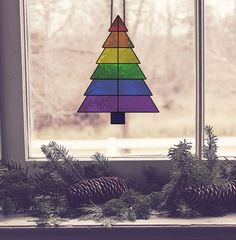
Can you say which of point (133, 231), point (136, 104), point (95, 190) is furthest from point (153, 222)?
point (136, 104)

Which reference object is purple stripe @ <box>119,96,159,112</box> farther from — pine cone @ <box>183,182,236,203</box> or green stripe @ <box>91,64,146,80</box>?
pine cone @ <box>183,182,236,203</box>

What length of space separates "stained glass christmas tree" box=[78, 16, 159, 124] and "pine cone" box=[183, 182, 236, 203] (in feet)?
0.93

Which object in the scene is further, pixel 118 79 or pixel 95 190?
pixel 118 79

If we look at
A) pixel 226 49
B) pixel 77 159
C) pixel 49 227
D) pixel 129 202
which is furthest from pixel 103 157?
pixel 226 49

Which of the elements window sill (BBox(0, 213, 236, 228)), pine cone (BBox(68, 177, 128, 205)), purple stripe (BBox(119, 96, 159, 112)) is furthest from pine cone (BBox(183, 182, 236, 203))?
purple stripe (BBox(119, 96, 159, 112))

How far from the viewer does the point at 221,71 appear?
57.2 inches

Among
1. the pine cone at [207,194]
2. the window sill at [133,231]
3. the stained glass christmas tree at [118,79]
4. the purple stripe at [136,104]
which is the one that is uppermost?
the stained glass christmas tree at [118,79]

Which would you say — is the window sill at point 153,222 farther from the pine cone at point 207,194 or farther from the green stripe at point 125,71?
the green stripe at point 125,71

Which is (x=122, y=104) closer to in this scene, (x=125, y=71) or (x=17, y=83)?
(x=125, y=71)

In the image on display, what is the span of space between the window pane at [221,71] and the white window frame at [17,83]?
26 millimetres

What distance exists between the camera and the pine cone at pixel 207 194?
125cm

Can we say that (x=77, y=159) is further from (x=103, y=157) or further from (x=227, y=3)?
(x=227, y=3)

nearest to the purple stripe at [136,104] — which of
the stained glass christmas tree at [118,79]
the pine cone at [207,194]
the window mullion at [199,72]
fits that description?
the stained glass christmas tree at [118,79]

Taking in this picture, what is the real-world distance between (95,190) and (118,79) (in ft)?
0.98
